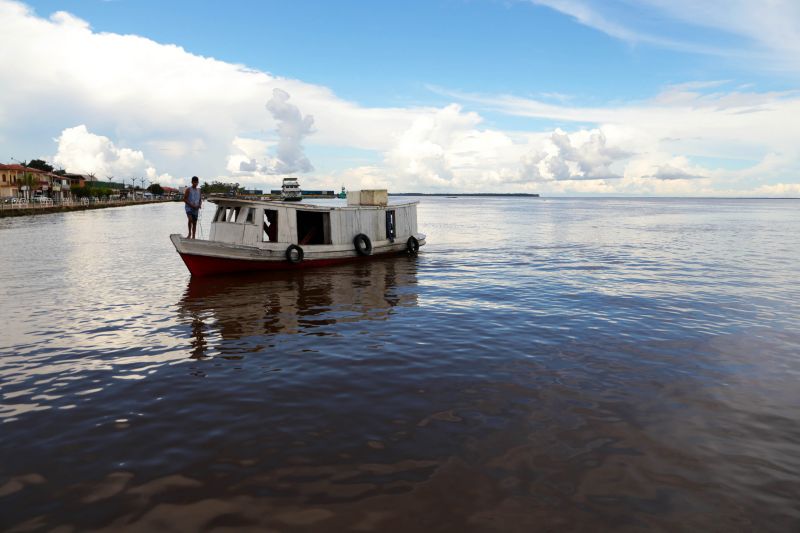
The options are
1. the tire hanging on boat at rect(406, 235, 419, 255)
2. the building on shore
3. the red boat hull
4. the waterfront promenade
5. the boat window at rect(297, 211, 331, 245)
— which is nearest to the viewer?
the red boat hull

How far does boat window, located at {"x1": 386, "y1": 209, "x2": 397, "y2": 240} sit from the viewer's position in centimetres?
2584

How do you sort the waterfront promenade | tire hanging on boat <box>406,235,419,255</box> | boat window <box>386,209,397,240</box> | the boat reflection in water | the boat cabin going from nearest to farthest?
1. the boat reflection in water
2. the boat cabin
3. boat window <box>386,209,397,240</box>
4. tire hanging on boat <box>406,235,419,255</box>
5. the waterfront promenade

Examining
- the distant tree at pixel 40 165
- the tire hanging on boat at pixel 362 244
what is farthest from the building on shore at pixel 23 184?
the tire hanging on boat at pixel 362 244

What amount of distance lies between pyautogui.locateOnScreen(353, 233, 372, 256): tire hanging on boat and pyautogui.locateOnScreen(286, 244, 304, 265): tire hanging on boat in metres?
3.50

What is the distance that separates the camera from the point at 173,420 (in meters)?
6.77

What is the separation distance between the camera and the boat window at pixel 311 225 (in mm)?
22219

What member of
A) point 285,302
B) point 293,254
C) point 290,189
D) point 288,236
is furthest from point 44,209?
point 285,302

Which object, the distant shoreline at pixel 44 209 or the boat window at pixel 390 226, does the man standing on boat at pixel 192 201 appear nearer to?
the boat window at pixel 390 226

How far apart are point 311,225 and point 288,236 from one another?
7.01ft

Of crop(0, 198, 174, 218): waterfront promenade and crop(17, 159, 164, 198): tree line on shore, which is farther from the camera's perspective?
crop(17, 159, 164, 198): tree line on shore

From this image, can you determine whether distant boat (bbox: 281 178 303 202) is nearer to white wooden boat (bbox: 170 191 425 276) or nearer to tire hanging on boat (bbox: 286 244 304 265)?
white wooden boat (bbox: 170 191 425 276)

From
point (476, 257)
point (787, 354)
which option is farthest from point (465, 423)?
point (476, 257)

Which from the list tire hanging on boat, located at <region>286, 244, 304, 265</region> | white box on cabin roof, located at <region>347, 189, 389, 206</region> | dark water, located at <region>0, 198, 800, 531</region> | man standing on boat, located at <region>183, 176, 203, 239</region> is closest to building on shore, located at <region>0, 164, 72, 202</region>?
white box on cabin roof, located at <region>347, 189, 389, 206</region>

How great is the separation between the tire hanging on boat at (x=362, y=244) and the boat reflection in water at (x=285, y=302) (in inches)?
59.9
